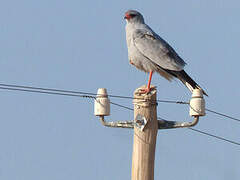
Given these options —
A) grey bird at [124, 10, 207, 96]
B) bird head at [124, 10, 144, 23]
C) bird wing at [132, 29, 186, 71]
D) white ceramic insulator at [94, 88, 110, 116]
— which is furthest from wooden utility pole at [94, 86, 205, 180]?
bird head at [124, 10, 144, 23]

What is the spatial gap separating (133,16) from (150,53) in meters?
1.10

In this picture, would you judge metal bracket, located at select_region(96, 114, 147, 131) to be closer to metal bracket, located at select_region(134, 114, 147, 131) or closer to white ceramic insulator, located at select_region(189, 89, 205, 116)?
metal bracket, located at select_region(134, 114, 147, 131)

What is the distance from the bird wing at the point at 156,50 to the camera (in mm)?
12469

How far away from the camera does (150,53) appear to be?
12758mm

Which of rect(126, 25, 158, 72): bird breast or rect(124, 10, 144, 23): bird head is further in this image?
rect(124, 10, 144, 23): bird head

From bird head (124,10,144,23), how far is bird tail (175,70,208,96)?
1782 millimetres

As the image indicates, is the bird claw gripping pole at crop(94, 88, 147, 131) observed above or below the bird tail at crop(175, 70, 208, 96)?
below

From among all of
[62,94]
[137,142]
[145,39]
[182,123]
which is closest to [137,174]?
[137,142]

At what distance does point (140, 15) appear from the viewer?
13.4m

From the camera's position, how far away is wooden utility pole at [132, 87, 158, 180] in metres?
9.41

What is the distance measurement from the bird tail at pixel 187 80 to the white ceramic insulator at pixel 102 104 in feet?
7.37

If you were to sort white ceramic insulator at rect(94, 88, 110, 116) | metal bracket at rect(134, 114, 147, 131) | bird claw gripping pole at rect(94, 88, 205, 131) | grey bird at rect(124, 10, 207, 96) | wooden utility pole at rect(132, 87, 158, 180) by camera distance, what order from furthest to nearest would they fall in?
grey bird at rect(124, 10, 207, 96), white ceramic insulator at rect(94, 88, 110, 116), bird claw gripping pole at rect(94, 88, 205, 131), metal bracket at rect(134, 114, 147, 131), wooden utility pole at rect(132, 87, 158, 180)

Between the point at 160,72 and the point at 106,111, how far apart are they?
285cm

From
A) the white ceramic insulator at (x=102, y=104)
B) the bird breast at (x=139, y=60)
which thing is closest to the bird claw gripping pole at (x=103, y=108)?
the white ceramic insulator at (x=102, y=104)
